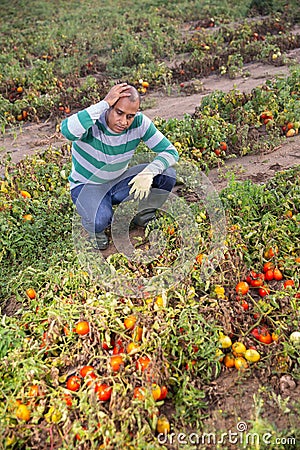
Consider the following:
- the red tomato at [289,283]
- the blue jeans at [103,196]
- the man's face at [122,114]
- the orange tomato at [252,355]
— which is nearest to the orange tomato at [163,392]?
the orange tomato at [252,355]

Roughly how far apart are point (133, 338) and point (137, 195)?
1.21 m

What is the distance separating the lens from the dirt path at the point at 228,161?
13.9 feet

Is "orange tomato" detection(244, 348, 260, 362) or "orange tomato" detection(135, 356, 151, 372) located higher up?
"orange tomato" detection(135, 356, 151, 372)

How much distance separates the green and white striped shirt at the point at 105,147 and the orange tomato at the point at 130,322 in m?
1.18

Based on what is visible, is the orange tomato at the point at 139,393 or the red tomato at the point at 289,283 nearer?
the orange tomato at the point at 139,393

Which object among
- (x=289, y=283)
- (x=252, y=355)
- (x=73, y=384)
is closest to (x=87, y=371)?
(x=73, y=384)

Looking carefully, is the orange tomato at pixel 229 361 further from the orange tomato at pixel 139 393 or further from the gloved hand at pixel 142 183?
the gloved hand at pixel 142 183

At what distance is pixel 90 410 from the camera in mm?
2168

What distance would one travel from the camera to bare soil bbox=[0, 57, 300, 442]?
7.63 ft

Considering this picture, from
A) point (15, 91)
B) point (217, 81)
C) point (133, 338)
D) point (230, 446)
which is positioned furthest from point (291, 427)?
point (15, 91)

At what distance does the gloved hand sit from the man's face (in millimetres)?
348

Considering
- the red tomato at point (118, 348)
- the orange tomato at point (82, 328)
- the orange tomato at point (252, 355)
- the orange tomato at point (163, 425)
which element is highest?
the orange tomato at point (82, 328)

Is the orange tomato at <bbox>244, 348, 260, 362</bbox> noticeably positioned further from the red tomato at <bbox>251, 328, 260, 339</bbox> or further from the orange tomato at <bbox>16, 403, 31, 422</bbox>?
the orange tomato at <bbox>16, 403, 31, 422</bbox>

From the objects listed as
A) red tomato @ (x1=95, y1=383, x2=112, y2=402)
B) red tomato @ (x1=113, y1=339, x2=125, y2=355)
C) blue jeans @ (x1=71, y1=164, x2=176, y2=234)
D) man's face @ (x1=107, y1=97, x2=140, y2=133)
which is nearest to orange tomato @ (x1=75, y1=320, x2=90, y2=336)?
red tomato @ (x1=113, y1=339, x2=125, y2=355)
